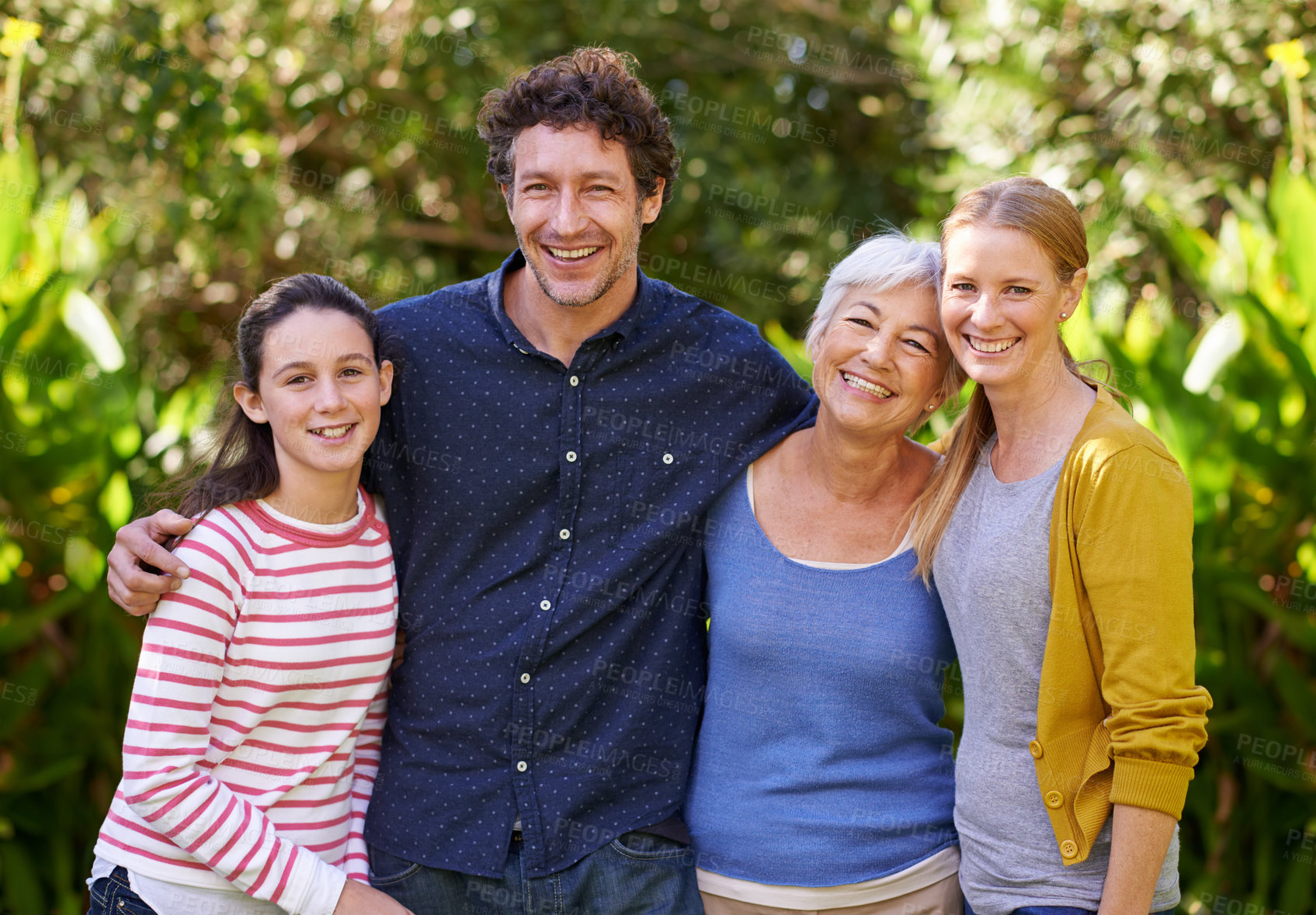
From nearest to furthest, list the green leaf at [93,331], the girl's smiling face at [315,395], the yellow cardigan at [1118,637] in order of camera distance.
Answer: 1. the yellow cardigan at [1118,637]
2. the girl's smiling face at [315,395]
3. the green leaf at [93,331]

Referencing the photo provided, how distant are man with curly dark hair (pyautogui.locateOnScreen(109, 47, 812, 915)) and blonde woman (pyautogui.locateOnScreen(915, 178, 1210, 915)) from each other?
1.80ft

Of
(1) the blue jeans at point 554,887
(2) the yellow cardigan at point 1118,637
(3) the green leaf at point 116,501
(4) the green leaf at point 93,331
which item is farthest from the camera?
(4) the green leaf at point 93,331

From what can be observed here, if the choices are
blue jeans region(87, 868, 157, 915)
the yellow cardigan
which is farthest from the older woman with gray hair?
blue jeans region(87, 868, 157, 915)

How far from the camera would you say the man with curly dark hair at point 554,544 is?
204 centimetres

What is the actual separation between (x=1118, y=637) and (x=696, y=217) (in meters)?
3.37

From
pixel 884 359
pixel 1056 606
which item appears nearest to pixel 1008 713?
pixel 1056 606

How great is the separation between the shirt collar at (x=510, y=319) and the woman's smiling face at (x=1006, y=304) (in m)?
0.64

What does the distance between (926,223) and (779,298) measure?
0.67m

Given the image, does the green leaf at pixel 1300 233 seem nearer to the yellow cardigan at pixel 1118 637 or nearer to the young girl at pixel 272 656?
the yellow cardigan at pixel 1118 637

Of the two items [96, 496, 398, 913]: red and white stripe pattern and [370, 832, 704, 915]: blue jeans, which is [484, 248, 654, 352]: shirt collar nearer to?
[96, 496, 398, 913]: red and white stripe pattern

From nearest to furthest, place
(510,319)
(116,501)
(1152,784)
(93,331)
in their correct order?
(1152,784)
(510,319)
(116,501)
(93,331)

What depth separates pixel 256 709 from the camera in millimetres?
1831

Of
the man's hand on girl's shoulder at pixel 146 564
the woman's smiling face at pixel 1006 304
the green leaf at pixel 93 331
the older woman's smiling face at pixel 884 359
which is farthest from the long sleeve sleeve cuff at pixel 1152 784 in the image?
the green leaf at pixel 93 331

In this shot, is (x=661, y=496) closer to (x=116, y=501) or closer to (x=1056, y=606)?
(x=1056, y=606)
